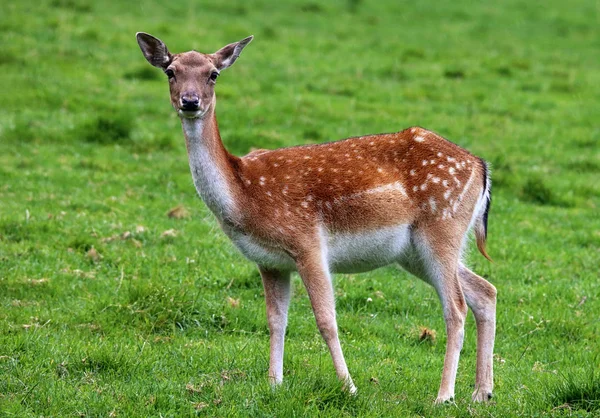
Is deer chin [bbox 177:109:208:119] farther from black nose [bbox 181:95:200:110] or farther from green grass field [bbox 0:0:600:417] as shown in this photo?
green grass field [bbox 0:0:600:417]

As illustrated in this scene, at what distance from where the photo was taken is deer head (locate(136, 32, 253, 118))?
6.27m

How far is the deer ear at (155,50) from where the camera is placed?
662 cm

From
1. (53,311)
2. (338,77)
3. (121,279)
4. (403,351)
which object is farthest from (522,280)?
(338,77)

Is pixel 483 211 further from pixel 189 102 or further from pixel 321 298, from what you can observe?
pixel 189 102

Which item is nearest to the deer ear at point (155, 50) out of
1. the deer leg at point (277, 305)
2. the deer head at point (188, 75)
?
the deer head at point (188, 75)

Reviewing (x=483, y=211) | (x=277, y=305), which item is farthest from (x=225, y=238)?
(x=483, y=211)

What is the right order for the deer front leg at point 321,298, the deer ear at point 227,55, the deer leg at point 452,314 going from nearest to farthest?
the deer front leg at point 321,298
the deer leg at point 452,314
the deer ear at point 227,55

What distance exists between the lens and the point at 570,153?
14492 mm

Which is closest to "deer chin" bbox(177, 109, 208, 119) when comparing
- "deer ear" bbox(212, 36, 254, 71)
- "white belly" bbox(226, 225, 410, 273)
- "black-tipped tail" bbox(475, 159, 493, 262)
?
"deer ear" bbox(212, 36, 254, 71)

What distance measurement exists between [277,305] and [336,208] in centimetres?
80

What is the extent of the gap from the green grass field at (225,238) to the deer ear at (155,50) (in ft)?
6.69

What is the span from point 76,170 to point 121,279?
13.6 ft

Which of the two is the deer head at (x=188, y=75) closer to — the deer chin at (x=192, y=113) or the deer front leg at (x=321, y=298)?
the deer chin at (x=192, y=113)

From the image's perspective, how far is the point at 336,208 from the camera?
663cm
